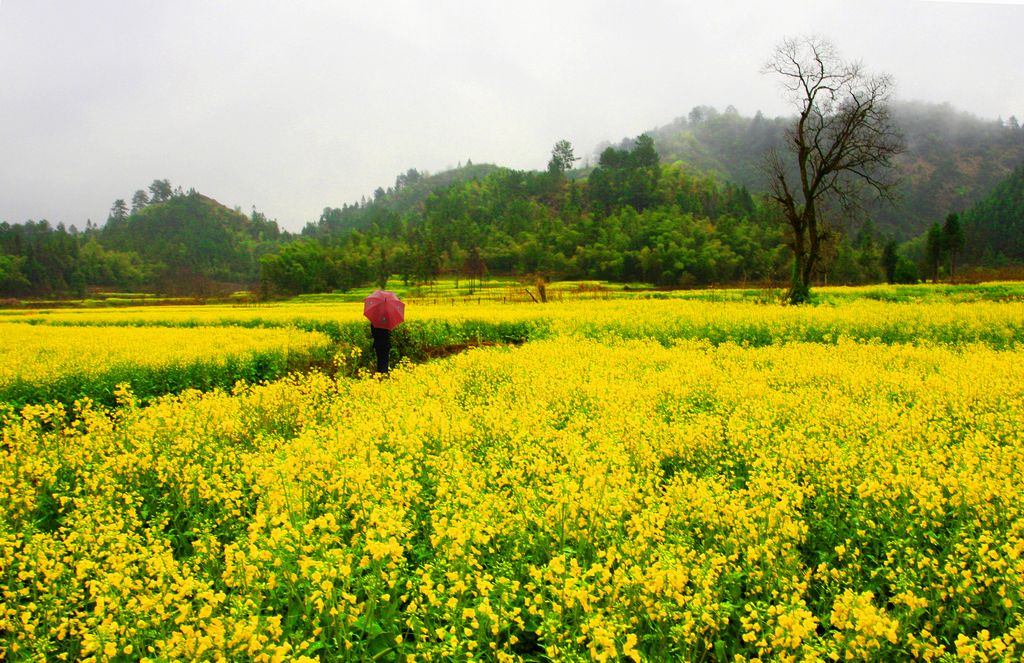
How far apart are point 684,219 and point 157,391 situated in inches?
2860

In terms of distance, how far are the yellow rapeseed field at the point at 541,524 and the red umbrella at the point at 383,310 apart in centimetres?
342

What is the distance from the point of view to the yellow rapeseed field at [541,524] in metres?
2.59

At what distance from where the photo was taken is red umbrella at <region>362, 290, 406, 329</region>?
35.8 feet

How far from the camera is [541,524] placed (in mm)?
3402

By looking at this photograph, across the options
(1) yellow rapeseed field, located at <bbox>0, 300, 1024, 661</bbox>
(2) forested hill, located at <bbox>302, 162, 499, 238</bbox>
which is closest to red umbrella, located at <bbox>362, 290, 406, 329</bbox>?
(1) yellow rapeseed field, located at <bbox>0, 300, 1024, 661</bbox>

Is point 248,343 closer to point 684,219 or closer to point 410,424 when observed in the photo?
point 410,424

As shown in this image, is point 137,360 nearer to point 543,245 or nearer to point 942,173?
point 543,245

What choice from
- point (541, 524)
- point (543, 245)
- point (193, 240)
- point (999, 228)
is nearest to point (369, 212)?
point (193, 240)

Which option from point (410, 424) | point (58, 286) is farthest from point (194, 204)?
point (410, 424)

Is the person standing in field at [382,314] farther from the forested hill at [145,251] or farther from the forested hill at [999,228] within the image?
the forested hill at [999,228]

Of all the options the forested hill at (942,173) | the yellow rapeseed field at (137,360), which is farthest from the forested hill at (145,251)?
the forested hill at (942,173)

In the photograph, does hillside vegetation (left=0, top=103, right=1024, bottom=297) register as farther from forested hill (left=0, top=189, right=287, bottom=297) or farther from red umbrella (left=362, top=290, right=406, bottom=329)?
red umbrella (left=362, top=290, right=406, bottom=329)

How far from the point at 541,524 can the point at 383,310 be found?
8.22m

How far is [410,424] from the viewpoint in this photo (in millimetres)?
5297
